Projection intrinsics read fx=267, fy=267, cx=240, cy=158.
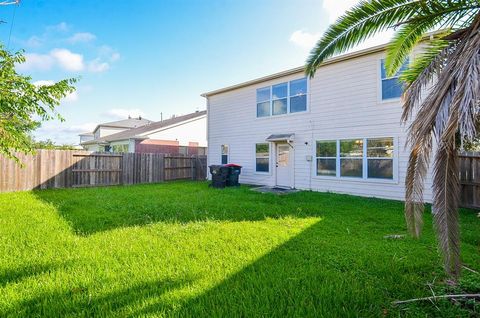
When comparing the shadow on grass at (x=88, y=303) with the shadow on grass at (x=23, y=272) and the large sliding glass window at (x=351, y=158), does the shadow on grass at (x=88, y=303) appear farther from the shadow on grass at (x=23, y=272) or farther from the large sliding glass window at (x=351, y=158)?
the large sliding glass window at (x=351, y=158)

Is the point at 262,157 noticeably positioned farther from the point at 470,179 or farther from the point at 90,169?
the point at 90,169

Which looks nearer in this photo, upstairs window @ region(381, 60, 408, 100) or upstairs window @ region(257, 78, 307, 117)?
upstairs window @ region(381, 60, 408, 100)

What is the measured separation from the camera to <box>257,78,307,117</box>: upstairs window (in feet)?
38.7

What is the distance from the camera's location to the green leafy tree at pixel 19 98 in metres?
4.71

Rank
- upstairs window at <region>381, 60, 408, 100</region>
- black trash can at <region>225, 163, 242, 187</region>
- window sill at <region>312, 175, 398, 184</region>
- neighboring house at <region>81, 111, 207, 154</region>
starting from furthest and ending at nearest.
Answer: neighboring house at <region>81, 111, 207, 154</region>
black trash can at <region>225, 163, 242, 187</region>
window sill at <region>312, 175, 398, 184</region>
upstairs window at <region>381, 60, 408, 100</region>

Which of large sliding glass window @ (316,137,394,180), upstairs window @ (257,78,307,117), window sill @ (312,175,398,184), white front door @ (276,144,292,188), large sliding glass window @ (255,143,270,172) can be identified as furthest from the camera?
large sliding glass window @ (255,143,270,172)

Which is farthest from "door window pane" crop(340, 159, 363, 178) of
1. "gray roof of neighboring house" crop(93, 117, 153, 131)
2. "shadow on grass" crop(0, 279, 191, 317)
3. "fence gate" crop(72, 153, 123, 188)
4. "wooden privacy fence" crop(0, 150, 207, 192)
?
"gray roof of neighboring house" crop(93, 117, 153, 131)

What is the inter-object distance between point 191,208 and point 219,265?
3.94m

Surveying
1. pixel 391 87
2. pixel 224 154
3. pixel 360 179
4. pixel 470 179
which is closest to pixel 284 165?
pixel 360 179

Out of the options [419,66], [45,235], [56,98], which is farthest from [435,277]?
[56,98]

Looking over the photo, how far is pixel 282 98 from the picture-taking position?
41.1ft

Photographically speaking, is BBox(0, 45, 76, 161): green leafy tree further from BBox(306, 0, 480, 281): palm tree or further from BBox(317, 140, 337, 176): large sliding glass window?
BBox(317, 140, 337, 176): large sliding glass window

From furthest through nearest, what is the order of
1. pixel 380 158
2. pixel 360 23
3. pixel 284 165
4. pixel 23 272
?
1. pixel 284 165
2. pixel 380 158
3. pixel 360 23
4. pixel 23 272

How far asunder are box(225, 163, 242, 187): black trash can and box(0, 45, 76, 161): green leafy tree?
8.23 meters
